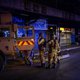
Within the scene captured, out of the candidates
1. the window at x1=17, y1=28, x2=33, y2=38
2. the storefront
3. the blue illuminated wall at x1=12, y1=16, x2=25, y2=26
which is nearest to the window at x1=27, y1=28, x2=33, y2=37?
the window at x1=17, y1=28, x2=33, y2=38

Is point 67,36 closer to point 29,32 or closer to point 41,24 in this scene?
point 41,24

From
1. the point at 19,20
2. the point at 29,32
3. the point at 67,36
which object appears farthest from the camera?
the point at 67,36

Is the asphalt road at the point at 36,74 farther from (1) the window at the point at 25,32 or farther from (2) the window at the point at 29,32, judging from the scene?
(2) the window at the point at 29,32

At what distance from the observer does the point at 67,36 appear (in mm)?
46719

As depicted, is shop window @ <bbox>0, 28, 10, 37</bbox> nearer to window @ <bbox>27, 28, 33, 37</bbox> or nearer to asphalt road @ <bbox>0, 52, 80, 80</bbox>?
asphalt road @ <bbox>0, 52, 80, 80</bbox>

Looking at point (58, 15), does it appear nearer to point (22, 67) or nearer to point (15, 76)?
point (22, 67)

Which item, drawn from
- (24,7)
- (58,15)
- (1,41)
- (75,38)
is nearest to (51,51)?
(1,41)

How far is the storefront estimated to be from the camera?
145 feet

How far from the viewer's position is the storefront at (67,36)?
145ft

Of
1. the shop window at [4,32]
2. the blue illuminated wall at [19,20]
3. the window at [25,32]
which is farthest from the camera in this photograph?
the blue illuminated wall at [19,20]

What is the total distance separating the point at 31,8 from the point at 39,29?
9.09 m

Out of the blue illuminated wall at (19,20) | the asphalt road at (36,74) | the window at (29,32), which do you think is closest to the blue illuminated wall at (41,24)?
the blue illuminated wall at (19,20)

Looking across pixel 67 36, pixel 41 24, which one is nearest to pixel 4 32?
pixel 41 24

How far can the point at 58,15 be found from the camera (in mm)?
31391
